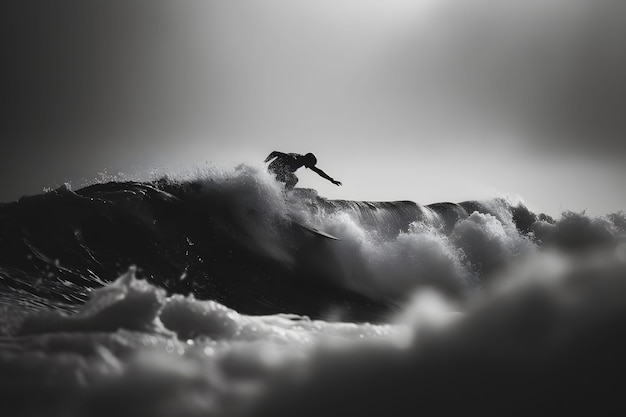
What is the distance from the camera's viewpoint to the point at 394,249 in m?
12.2

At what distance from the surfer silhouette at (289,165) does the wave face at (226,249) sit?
1.27 feet

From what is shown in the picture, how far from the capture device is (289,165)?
11.8 m

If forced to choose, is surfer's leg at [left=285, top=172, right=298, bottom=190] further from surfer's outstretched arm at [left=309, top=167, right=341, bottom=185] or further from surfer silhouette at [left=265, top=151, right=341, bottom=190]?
surfer's outstretched arm at [left=309, top=167, right=341, bottom=185]

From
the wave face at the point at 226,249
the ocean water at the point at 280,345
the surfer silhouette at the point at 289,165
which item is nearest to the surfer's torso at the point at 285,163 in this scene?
the surfer silhouette at the point at 289,165

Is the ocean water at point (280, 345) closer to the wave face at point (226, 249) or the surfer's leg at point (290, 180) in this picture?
the wave face at point (226, 249)

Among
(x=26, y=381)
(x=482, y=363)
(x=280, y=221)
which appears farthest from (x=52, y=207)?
(x=482, y=363)

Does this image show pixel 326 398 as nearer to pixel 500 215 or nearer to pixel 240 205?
pixel 240 205

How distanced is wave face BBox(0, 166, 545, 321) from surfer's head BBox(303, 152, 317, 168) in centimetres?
80

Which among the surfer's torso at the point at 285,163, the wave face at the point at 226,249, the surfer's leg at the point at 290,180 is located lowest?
the wave face at the point at 226,249

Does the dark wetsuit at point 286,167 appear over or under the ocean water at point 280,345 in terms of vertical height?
over

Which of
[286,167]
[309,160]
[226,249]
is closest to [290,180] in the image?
[286,167]

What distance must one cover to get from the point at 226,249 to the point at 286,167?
282 centimetres

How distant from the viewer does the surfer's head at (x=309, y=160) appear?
464 inches

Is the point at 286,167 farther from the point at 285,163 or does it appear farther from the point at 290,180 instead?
the point at 290,180
